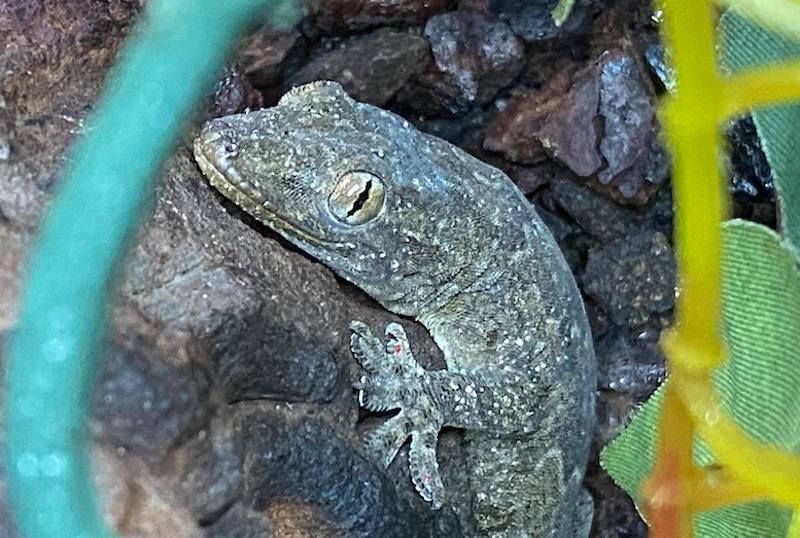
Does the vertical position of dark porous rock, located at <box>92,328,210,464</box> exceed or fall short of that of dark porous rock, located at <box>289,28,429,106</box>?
it exceeds it

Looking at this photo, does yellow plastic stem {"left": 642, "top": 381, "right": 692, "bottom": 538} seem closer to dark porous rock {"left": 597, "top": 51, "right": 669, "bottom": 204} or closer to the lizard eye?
the lizard eye

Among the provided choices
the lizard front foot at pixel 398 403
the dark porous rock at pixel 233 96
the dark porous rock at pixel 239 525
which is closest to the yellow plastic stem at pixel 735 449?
the dark porous rock at pixel 239 525

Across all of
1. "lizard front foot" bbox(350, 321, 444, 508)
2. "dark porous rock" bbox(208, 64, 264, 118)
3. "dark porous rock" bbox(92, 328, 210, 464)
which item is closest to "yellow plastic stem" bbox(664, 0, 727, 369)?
"dark porous rock" bbox(92, 328, 210, 464)

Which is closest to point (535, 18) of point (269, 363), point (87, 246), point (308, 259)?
point (308, 259)

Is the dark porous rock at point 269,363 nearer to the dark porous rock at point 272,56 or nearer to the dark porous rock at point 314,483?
the dark porous rock at point 314,483

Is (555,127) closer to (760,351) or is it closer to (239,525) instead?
(760,351)

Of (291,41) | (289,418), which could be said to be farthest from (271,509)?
(291,41)
